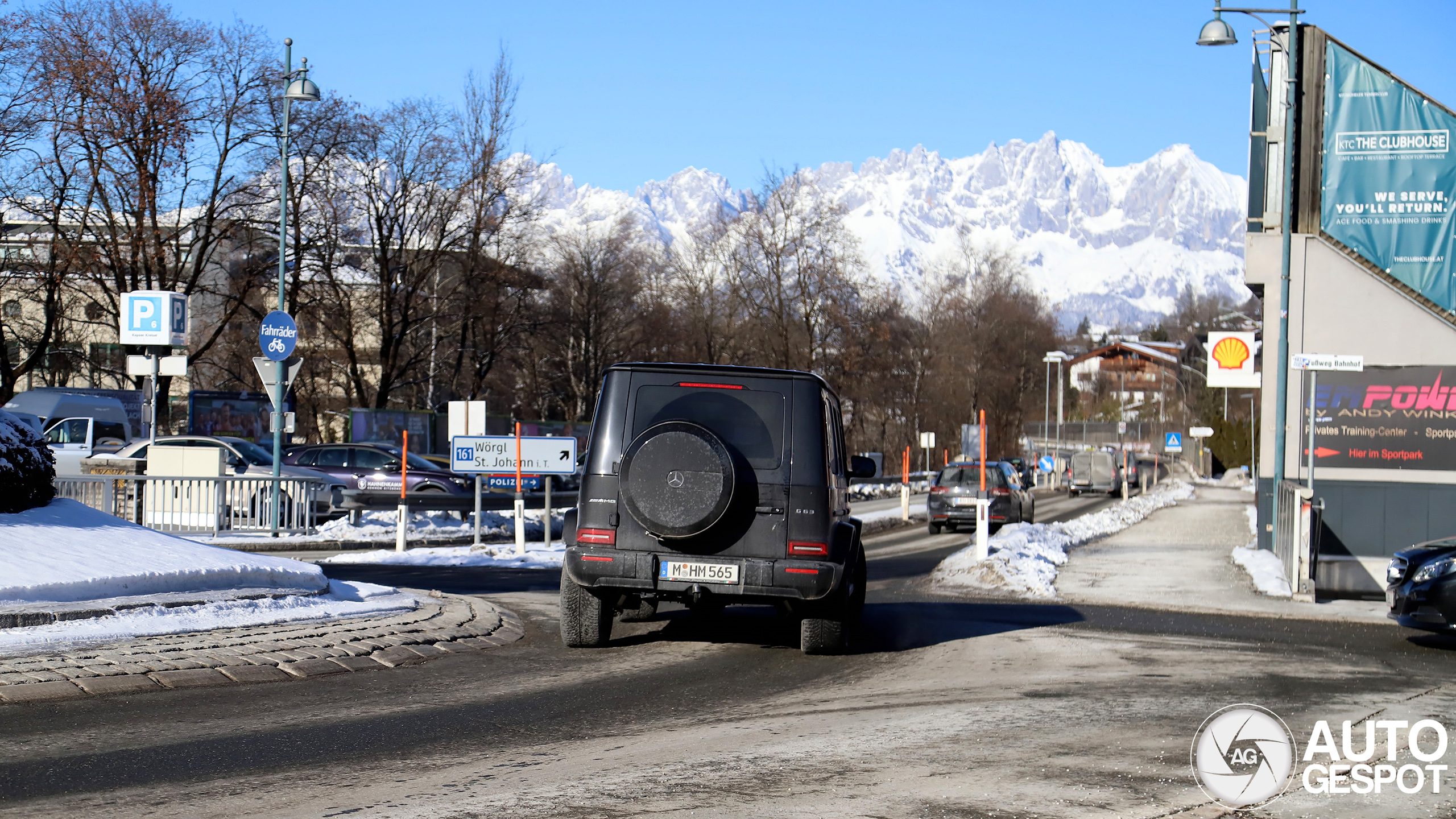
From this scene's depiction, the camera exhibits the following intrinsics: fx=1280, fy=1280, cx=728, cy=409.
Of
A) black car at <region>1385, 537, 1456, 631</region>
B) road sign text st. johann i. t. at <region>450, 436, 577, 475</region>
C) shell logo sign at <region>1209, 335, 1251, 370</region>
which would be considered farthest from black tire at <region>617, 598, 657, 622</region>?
shell logo sign at <region>1209, 335, 1251, 370</region>

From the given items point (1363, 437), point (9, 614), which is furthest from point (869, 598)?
point (9, 614)

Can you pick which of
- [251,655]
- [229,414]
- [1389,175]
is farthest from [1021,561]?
[229,414]

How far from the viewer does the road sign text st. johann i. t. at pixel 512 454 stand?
1952 centimetres

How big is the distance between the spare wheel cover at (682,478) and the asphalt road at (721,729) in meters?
1.06

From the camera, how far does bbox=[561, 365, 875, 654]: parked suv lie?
891 cm

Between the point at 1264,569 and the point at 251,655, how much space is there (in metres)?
13.6

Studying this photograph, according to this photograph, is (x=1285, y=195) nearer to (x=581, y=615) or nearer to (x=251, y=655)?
(x=581, y=615)

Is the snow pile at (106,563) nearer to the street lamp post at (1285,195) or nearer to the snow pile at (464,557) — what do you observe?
the snow pile at (464,557)

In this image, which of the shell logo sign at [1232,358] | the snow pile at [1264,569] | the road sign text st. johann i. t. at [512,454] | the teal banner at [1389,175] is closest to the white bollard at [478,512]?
the road sign text st. johann i. t. at [512,454]

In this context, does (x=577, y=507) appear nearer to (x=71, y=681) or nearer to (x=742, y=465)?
(x=742, y=465)

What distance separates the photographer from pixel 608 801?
5.21m

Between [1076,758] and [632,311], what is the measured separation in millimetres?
62129

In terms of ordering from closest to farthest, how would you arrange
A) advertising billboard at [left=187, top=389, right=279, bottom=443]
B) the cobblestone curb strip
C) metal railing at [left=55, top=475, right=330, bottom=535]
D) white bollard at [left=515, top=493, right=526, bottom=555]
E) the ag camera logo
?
the ag camera logo → the cobblestone curb strip → white bollard at [left=515, top=493, right=526, bottom=555] → metal railing at [left=55, top=475, right=330, bottom=535] → advertising billboard at [left=187, top=389, right=279, bottom=443]

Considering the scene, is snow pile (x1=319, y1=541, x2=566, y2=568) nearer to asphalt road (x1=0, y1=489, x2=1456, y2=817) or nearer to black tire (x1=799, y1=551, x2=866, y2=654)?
asphalt road (x1=0, y1=489, x2=1456, y2=817)
